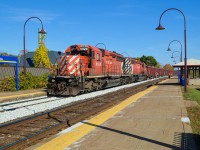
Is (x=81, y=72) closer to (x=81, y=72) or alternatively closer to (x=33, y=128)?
(x=81, y=72)

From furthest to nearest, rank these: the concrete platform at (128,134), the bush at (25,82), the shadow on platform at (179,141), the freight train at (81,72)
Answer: the bush at (25,82) < the freight train at (81,72) < the concrete platform at (128,134) < the shadow on platform at (179,141)

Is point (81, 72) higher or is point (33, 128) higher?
point (81, 72)

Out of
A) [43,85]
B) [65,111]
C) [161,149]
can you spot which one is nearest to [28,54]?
[43,85]

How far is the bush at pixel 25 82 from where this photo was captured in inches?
1081

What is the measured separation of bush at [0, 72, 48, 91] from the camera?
27.5m

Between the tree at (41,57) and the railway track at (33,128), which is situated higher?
the tree at (41,57)

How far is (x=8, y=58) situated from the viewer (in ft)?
88.2

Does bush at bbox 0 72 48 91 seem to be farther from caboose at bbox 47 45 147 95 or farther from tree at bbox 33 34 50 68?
tree at bbox 33 34 50 68

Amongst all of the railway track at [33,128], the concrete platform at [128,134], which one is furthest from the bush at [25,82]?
the concrete platform at [128,134]

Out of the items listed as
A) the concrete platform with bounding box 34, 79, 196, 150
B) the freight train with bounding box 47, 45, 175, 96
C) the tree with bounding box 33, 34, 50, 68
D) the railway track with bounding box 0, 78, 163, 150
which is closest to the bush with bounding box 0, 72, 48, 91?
the freight train with bounding box 47, 45, 175, 96

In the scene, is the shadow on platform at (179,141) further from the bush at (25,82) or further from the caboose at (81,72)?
the bush at (25,82)

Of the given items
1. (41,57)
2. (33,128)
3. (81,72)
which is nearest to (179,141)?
(33,128)

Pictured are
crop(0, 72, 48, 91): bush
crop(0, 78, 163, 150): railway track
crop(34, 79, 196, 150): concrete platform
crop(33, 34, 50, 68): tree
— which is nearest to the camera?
crop(34, 79, 196, 150): concrete platform

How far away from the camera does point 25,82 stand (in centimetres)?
2981
